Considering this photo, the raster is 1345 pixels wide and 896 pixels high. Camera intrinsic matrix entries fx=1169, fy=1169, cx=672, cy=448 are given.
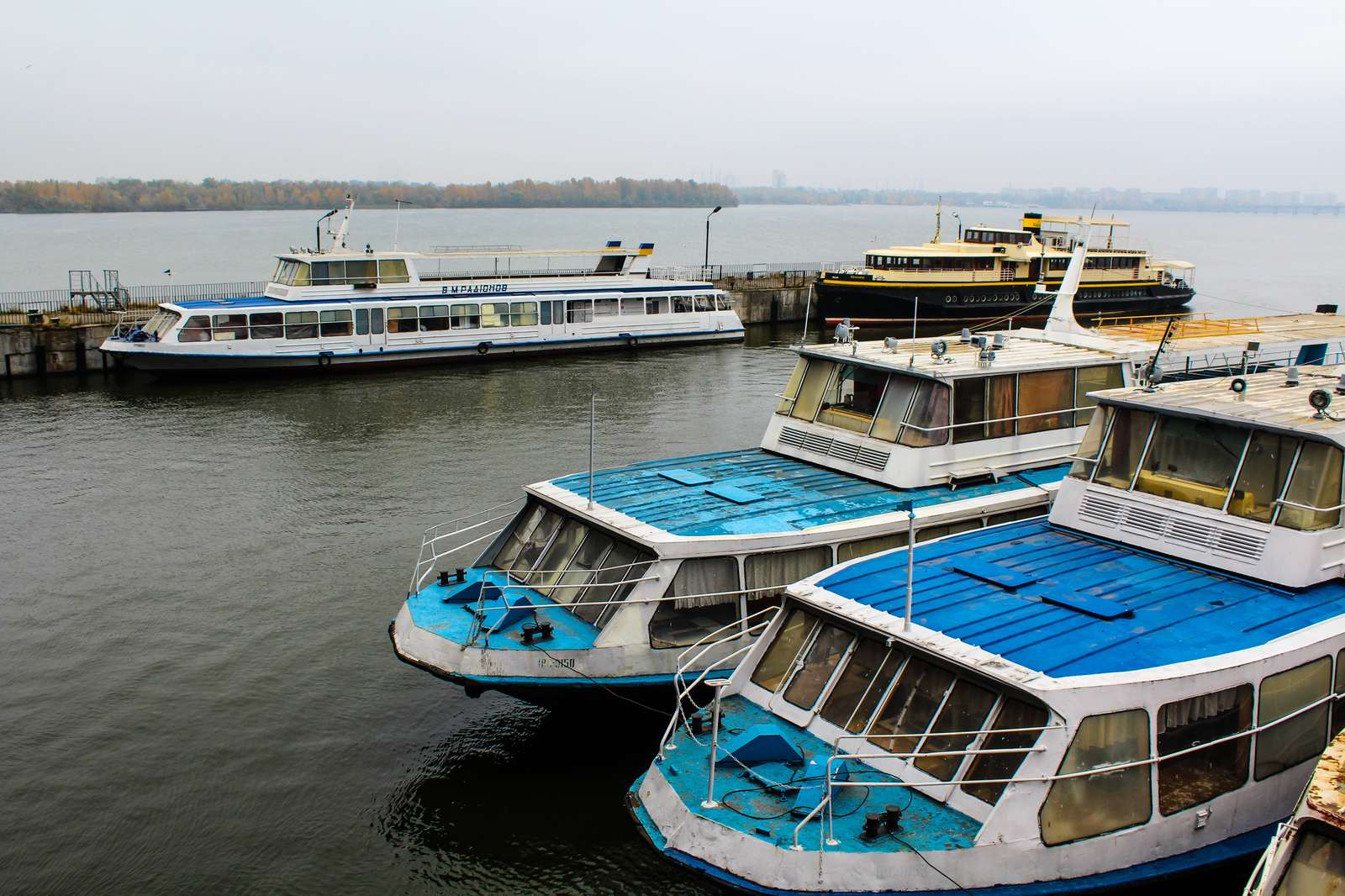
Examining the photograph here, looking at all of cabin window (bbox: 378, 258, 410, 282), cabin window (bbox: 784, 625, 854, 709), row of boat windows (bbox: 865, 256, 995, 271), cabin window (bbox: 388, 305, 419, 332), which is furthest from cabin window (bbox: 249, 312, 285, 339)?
cabin window (bbox: 784, 625, 854, 709)

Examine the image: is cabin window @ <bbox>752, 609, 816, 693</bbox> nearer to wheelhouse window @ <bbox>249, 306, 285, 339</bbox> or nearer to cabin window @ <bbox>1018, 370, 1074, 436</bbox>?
cabin window @ <bbox>1018, 370, 1074, 436</bbox>

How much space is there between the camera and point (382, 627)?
20828mm

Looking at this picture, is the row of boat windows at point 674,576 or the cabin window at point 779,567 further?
the cabin window at point 779,567

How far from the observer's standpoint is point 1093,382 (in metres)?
21.3

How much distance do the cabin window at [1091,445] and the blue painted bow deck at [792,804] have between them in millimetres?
5986

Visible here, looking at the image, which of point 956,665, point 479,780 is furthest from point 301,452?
point 956,665

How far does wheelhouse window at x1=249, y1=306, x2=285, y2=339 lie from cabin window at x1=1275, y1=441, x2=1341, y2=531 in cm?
3969

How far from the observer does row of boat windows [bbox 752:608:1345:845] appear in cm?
1106

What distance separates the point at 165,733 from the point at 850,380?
1233 cm

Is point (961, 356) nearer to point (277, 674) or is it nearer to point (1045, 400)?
point (1045, 400)

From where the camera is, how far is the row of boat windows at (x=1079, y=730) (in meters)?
11.1

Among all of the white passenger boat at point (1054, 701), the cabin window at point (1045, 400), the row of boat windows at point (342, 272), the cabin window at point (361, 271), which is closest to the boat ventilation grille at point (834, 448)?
the cabin window at point (1045, 400)

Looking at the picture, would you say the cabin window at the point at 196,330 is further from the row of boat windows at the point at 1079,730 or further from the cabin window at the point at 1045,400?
the row of boat windows at the point at 1079,730

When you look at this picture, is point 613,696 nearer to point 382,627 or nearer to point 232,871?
point 232,871
